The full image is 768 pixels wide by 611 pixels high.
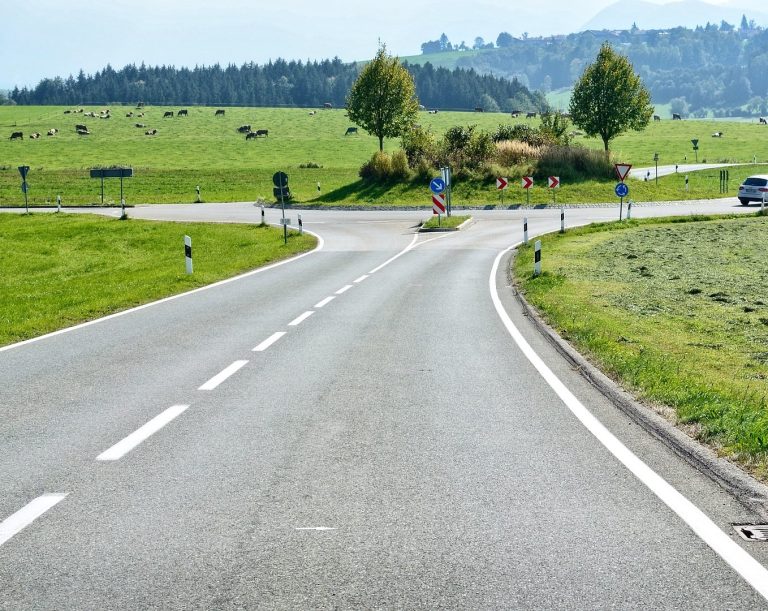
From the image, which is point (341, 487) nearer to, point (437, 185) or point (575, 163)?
point (437, 185)

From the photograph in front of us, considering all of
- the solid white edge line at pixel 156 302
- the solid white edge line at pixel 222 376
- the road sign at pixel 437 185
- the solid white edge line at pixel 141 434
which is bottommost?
the solid white edge line at pixel 156 302

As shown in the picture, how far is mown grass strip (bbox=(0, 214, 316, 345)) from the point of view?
632 inches

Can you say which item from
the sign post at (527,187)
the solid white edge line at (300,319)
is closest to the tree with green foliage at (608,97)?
the sign post at (527,187)

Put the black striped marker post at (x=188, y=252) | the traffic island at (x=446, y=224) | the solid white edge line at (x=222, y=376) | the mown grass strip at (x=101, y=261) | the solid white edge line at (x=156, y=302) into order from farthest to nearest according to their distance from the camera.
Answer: the traffic island at (x=446, y=224) < the black striped marker post at (x=188, y=252) < the mown grass strip at (x=101, y=261) < the solid white edge line at (x=156, y=302) < the solid white edge line at (x=222, y=376)

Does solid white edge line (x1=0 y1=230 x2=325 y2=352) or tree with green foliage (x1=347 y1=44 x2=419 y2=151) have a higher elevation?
tree with green foliage (x1=347 y1=44 x2=419 y2=151)

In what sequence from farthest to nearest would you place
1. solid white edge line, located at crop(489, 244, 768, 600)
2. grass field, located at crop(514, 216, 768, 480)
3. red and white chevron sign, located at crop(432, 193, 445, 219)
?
red and white chevron sign, located at crop(432, 193, 445, 219) → grass field, located at crop(514, 216, 768, 480) → solid white edge line, located at crop(489, 244, 768, 600)

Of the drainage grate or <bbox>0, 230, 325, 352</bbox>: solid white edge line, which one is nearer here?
the drainage grate

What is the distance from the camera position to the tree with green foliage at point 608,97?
2484 inches

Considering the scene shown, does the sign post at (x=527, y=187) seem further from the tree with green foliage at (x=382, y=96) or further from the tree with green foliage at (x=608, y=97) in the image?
the tree with green foliage at (x=608, y=97)

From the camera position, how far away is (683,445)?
6.30 m

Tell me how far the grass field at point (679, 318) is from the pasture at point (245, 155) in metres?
26.7

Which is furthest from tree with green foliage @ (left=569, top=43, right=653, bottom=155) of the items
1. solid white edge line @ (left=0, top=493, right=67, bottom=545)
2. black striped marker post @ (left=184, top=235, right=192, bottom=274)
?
solid white edge line @ (left=0, top=493, right=67, bottom=545)

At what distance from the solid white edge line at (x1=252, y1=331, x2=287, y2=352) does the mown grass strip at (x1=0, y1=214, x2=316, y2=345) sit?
3792mm

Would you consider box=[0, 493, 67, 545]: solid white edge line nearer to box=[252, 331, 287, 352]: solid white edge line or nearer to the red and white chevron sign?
box=[252, 331, 287, 352]: solid white edge line
